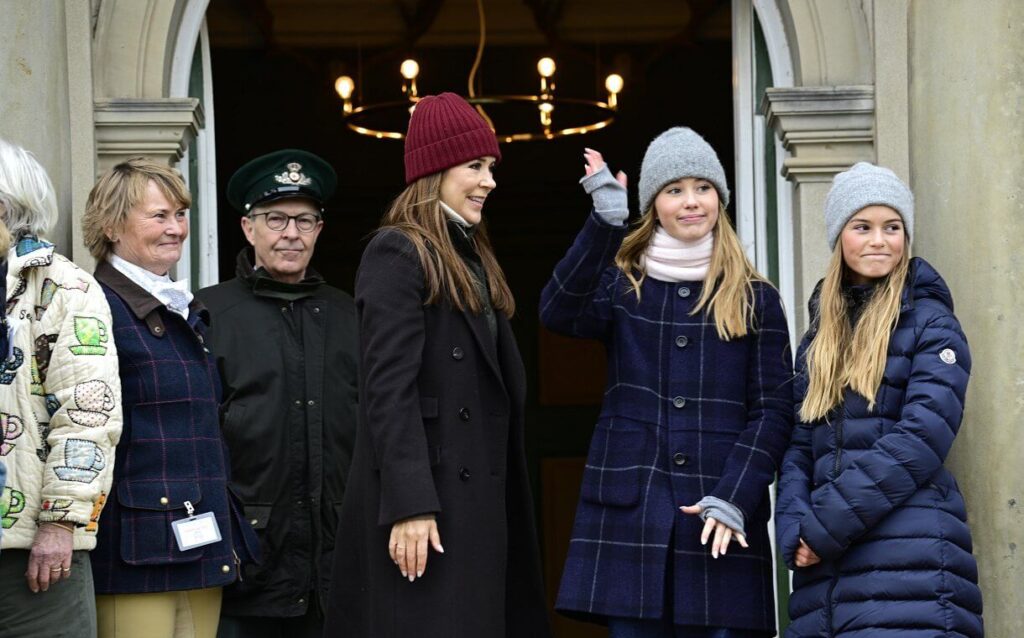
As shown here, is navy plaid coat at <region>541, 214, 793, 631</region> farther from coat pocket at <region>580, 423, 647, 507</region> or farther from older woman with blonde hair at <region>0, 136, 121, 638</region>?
older woman with blonde hair at <region>0, 136, 121, 638</region>

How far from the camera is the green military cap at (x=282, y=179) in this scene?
5.50 meters

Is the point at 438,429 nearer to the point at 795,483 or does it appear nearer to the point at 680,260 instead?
the point at 680,260

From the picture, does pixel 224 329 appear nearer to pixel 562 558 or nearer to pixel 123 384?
pixel 123 384

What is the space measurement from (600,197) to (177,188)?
112 cm

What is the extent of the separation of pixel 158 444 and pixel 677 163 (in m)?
1.51

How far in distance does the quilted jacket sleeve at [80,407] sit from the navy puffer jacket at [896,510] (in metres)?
1.66

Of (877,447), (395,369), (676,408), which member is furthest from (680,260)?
(395,369)

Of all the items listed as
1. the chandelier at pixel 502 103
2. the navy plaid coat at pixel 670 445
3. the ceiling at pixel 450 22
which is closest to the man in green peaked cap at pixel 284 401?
the navy plaid coat at pixel 670 445

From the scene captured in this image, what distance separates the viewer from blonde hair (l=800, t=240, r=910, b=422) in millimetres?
4441

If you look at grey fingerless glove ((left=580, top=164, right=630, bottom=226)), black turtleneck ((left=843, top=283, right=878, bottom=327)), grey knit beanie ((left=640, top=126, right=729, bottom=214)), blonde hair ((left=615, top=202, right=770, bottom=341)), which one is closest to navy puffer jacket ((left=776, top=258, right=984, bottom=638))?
black turtleneck ((left=843, top=283, right=878, bottom=327))

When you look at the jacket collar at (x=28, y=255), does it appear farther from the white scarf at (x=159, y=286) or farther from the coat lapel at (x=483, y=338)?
the coat lapel at (x=483, y=338)

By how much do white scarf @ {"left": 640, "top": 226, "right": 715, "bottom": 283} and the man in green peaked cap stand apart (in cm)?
111

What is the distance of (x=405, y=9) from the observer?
968 cm

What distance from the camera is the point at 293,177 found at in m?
5.51
